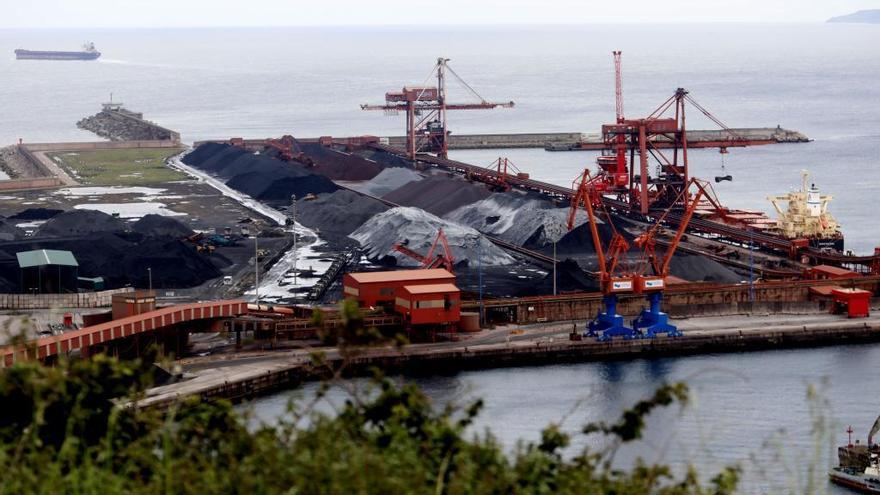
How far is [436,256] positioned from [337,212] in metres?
14.2

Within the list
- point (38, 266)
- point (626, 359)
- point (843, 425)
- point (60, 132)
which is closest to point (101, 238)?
point (38, 266)

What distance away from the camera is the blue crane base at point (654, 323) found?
3991 centimetres

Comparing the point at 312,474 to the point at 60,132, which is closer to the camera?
the point at 312,474

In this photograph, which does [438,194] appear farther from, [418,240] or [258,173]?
[418,240]

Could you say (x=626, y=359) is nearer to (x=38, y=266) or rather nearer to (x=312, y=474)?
(x=38, y=266)

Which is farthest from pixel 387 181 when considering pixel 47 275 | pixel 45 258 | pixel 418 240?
pixel 47 275

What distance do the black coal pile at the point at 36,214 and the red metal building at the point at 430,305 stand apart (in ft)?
89.6

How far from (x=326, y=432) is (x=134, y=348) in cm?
2438

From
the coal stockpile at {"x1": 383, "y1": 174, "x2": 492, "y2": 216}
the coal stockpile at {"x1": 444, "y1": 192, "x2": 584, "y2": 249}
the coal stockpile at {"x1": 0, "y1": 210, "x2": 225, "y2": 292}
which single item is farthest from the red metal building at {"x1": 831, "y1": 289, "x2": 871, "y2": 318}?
the coal stockpile at {"x1": 383, "y1": 174, "x2": 492, "y2": 216}

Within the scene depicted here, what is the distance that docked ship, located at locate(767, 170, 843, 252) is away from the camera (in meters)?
54.8

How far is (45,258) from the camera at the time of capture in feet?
148

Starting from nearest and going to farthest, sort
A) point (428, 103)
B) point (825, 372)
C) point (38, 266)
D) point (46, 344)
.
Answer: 1. point (46, 344)
2. point (825, 372)
3. point (38, 266)
4. point (428, 103)

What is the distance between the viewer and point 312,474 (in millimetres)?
11789

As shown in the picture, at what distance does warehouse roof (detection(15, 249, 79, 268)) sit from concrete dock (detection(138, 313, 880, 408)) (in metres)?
9.99
